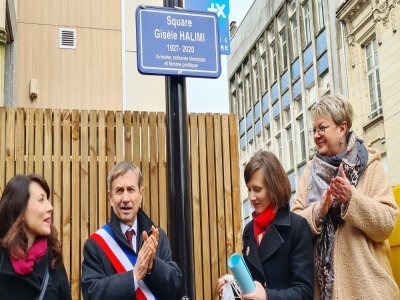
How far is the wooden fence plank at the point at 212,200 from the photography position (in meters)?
5.52

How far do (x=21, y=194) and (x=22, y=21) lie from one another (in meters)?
7.28

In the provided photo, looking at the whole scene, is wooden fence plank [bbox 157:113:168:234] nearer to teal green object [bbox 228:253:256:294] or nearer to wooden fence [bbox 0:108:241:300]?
wooden fence [bbox 0:108:241:300]

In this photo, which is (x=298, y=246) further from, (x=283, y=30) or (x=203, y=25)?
(x=283, y=30)

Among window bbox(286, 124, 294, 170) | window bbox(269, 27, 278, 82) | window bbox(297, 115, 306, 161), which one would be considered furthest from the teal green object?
window bbox(269, 27, 278, 82)

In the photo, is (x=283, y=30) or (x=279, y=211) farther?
(x=283, y=30)

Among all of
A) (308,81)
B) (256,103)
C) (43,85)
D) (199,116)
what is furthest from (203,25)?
(256,103)

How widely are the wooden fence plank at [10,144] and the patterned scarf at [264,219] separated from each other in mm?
2968

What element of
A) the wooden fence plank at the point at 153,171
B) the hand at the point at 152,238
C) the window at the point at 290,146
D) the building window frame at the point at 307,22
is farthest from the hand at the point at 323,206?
the window at the point at 290,146

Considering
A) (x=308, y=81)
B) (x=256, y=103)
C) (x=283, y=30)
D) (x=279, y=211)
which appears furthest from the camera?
(x=256, y=103)

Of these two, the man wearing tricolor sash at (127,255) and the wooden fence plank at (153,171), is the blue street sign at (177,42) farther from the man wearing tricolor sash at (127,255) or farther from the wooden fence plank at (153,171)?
the wooden fence plank at (153,171)

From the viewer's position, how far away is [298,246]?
2.97 m

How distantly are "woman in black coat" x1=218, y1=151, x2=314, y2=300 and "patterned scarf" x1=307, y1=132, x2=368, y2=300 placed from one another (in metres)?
0.08

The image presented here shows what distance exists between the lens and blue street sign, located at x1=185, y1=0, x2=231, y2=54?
7219 millimetres

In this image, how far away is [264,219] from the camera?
10.1ft
